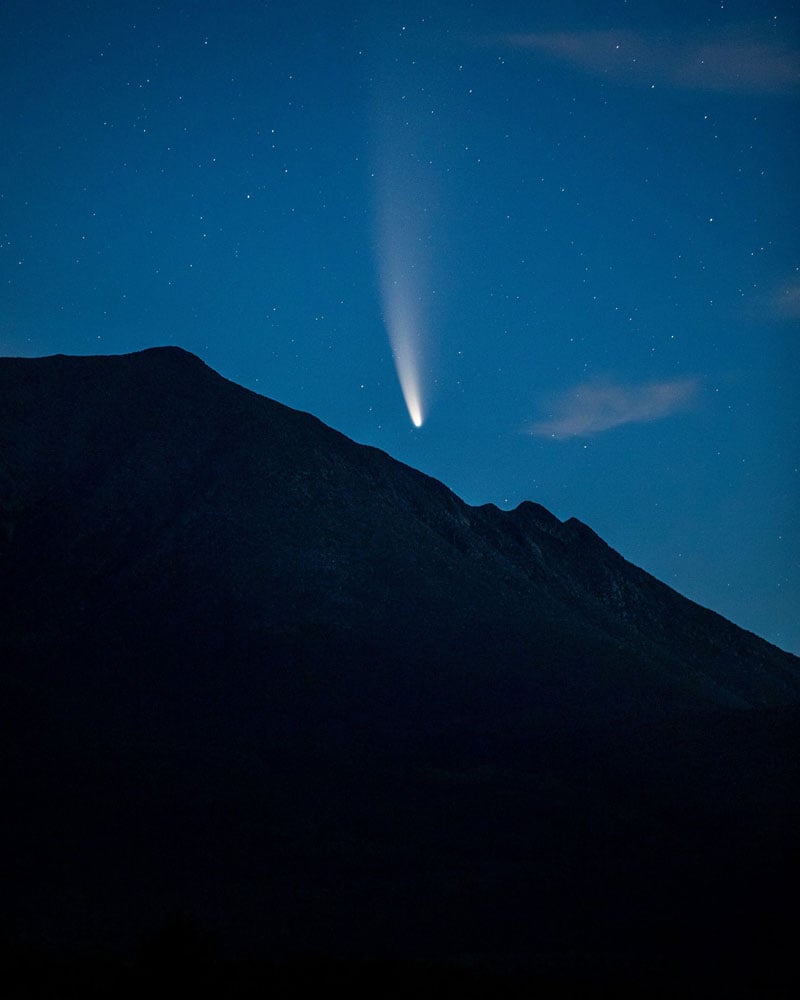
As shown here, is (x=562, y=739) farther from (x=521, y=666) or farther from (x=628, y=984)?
(x=628, y=984)

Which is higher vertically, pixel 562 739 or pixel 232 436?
pixel 232 436

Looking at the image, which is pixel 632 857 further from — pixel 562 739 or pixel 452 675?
pixel 452 675

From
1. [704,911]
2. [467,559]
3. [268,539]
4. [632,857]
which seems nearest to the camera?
[704,911]

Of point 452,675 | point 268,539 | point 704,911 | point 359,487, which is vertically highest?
point 359,487

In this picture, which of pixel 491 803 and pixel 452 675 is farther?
pixel 452 675

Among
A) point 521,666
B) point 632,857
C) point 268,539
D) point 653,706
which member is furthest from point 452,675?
point 632,857

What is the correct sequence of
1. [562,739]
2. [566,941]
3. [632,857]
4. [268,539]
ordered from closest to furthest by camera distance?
[566,941] → [632,857] → [562,739] → [268,539]
